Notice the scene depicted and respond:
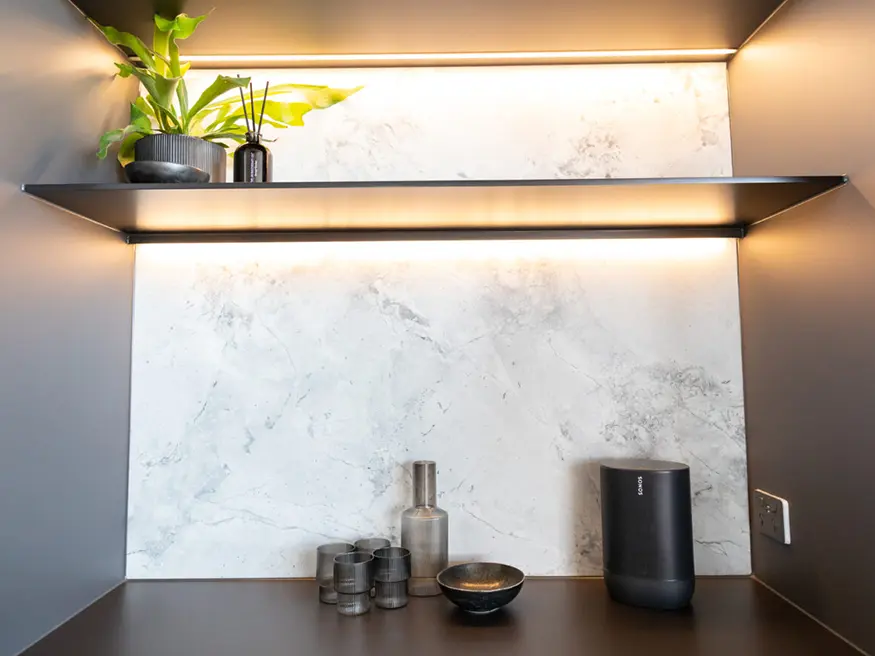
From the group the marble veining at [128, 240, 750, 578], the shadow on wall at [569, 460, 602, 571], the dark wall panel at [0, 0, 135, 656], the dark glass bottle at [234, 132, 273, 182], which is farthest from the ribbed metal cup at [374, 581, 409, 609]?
the dark glass bottle at [234, 132, 273, 182]

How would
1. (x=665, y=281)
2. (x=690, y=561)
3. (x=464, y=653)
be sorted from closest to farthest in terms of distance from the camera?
(x=464, y=653)
(x=690, y=561)
(x=665, y=281)

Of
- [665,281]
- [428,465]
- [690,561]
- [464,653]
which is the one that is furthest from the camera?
[665,281]

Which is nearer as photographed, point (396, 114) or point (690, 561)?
point (690, 561)

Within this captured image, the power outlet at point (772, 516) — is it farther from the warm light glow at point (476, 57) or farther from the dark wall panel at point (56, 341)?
the dark wall panel at point (56, 341)

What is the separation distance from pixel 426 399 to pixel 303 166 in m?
0.59

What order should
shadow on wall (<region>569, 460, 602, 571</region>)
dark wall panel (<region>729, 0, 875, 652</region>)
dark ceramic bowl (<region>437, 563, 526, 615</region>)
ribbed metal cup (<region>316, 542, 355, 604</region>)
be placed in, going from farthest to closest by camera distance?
shadow on wall (<region>569, 460, 602, 571</region>) < ribbed metal cup (<region>316, 542, 355, 604</region>) < dark ceramic bowl (<region>437, 563, 526, 615</region>) < dark wall panel (<region>729, 0, 875, 652</region>)

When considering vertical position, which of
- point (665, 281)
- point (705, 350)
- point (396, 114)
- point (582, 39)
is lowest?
point (705, 350)

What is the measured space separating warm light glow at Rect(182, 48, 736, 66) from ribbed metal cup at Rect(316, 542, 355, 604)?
3.42 feet

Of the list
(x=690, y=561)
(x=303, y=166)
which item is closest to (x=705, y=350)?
(x=690, y=561)

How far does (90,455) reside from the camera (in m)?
1.13

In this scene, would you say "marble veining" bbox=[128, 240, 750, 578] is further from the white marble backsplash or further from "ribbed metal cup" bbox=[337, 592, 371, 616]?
"ribbed metal cup" bbox=[337, 592, 371, 616]

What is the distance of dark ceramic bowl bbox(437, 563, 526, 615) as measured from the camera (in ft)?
3.39

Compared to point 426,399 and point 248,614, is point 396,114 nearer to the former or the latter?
point 426,399

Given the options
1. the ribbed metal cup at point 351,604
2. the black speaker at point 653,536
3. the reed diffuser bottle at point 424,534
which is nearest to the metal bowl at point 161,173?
the reed diffuser bottle at point 424,534
